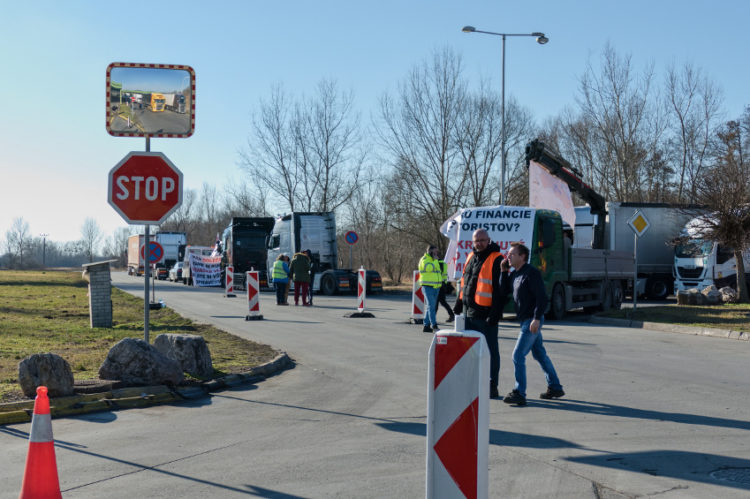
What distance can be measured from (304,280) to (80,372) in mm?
15263

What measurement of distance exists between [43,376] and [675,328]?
1376 cm

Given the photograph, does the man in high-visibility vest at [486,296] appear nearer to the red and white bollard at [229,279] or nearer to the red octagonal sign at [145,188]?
the red octagonal sign at [145,188]

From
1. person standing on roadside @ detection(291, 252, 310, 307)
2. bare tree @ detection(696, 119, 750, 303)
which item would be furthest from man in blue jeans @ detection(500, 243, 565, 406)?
person standing on roadside @ detection(291, 252, 310, 307)

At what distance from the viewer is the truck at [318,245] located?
32.8 m

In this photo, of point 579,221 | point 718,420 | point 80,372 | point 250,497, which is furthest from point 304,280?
point 250,497

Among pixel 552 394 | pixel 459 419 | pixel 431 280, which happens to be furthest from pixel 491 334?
pixel 431 280

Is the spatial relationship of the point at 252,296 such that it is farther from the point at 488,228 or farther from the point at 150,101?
the point at 150,101

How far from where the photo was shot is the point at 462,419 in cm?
357

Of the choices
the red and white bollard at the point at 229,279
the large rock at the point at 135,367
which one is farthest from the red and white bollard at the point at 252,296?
the red and white bollard at the point at 229,279

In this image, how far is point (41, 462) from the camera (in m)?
4.21

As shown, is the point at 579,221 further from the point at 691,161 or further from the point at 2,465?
the point at 2,465

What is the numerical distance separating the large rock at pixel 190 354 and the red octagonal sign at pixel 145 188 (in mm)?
1559

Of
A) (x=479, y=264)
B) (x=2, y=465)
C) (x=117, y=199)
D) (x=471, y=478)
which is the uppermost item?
(x=117, y=199)

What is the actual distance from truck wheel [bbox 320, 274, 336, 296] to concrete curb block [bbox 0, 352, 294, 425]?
74.3 feet
